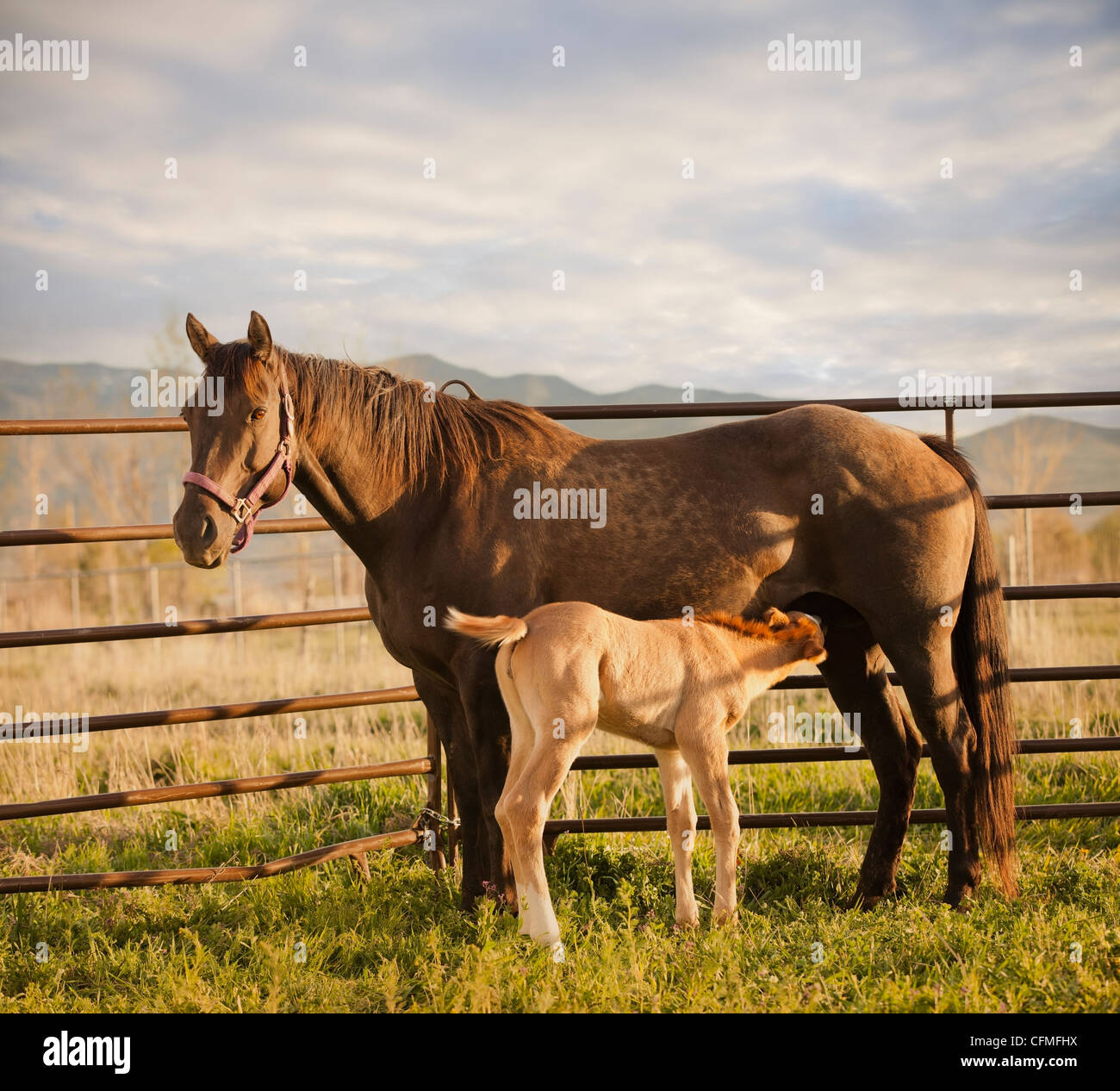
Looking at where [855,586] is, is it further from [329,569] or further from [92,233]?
[92,233]

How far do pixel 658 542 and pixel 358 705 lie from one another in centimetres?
200

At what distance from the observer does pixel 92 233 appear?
60.7m

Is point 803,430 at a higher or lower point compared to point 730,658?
higher

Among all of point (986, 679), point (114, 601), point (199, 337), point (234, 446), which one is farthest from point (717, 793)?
point (114, 601)

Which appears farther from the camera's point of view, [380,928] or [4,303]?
[4,303]

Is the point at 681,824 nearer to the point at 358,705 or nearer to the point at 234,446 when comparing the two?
the point at 358,705

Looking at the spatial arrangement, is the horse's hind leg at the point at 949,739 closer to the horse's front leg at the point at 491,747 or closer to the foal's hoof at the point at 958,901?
the foal's hoof at the point at 958,901

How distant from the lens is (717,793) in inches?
143

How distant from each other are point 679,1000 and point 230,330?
3224 cm

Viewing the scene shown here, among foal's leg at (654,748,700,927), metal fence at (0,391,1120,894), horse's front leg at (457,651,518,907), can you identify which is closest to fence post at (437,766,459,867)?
metal fence at (0,391,1120,894)

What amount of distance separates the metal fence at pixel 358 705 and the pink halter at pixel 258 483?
66cm

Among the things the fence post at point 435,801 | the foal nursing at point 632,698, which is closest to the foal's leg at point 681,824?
the foal nursing at point 632,698

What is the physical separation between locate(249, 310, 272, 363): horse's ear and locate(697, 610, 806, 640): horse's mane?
7.00ft
